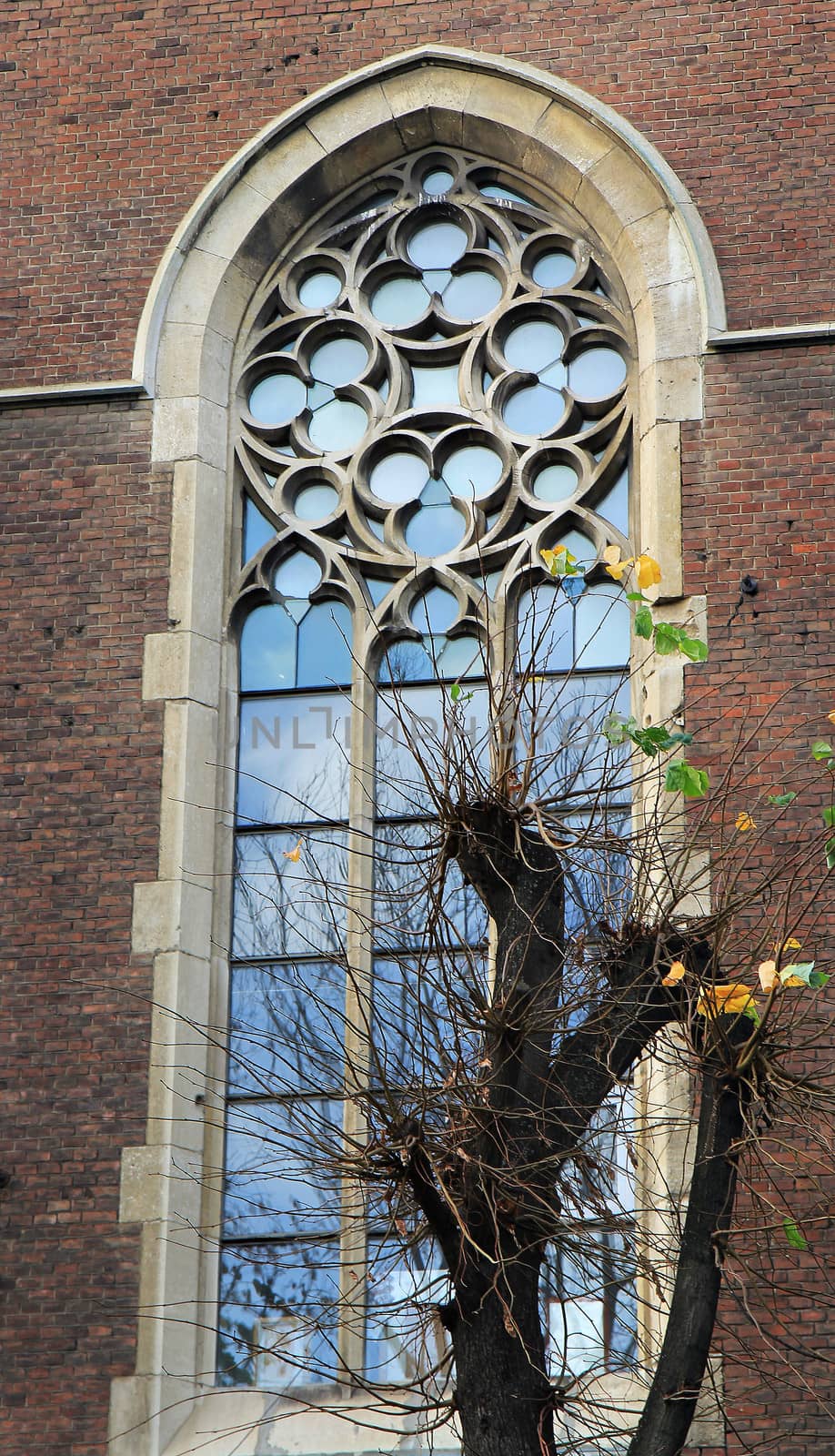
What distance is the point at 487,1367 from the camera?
645 cm

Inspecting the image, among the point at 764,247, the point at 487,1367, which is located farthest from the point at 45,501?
the point at 487,1367

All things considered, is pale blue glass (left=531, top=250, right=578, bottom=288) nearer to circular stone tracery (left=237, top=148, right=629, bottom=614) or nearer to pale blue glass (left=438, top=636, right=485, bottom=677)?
circular stone tracery (left=237, top=148, right=629, bottom=614)

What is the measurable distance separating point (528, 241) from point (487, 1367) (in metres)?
5.56

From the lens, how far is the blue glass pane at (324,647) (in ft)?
31.8

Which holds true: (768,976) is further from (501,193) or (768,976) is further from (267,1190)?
(501,193)

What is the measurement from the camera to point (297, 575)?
990cm

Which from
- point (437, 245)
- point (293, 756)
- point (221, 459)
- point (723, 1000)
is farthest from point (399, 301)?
point (723, 1000)

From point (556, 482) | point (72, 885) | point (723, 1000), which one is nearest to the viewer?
point (723, 1000)

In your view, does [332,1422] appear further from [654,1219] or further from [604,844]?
[604,844]

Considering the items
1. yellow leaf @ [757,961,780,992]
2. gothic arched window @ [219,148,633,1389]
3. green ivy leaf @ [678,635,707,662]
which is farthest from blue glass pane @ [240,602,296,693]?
yellow leaf @ [757,961,780,992]

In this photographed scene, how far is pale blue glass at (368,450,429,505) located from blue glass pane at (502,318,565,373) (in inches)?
25.3

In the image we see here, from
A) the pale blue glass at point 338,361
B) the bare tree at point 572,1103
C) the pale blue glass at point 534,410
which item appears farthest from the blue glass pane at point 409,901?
the pale blue glass at point 338,361

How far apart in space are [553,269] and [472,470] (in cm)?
108

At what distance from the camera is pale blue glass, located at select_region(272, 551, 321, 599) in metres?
9.87
